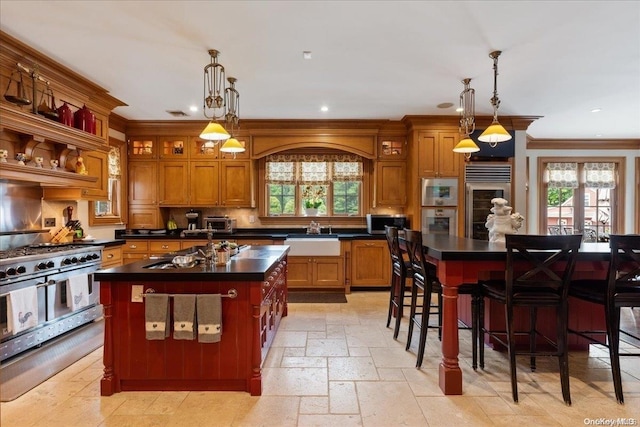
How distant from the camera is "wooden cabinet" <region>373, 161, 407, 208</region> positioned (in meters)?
5.54

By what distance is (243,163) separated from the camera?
5500mm

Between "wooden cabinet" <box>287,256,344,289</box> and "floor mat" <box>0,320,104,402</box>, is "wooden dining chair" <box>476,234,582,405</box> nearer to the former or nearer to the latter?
"wooden cabinet" <box>287,256,344,289</box>

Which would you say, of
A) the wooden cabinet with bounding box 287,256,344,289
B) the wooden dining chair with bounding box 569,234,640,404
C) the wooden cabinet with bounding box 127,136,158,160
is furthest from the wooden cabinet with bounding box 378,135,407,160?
the wooden cabinet with bounding box 127,136,158,160

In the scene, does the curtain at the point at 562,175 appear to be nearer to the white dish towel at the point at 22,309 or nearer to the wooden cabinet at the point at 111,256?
the wooden cabinet at the point at 111,256

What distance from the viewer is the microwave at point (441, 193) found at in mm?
5168

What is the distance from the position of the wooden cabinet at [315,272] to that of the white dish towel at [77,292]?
8.31ft

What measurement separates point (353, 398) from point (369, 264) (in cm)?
301

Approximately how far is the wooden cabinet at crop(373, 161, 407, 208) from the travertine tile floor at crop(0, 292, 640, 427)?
290 centimetres

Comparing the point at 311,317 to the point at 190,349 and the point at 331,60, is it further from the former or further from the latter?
the point at 331,60

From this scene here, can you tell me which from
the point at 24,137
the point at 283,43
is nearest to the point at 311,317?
the point at 283,43

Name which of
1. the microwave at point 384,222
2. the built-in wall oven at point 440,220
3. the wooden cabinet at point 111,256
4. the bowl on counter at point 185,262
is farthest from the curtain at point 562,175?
the wooden cabinet at point 111,256

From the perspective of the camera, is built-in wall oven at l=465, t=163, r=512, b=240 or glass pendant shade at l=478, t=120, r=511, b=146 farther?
built-in wall oven at l=465, t=163, r=512, b=240

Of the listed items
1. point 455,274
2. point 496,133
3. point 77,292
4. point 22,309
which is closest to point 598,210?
point 496,133

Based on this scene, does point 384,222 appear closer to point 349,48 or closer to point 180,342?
point 349,48
